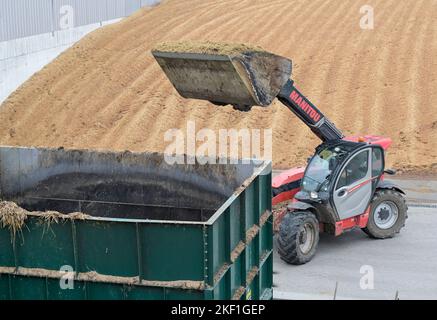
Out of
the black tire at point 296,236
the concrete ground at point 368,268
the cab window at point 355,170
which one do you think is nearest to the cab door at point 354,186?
the cab window at point 355,170

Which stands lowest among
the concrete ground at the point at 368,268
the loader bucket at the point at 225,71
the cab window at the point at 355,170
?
the concrete ground at the point at 368,268

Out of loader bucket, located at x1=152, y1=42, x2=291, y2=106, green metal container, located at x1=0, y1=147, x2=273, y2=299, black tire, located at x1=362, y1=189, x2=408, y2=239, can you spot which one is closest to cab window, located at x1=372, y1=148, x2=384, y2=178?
black tire, located at x1=362, y1=189, x2=408, y2=239

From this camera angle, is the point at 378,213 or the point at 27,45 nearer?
the point at 378,213

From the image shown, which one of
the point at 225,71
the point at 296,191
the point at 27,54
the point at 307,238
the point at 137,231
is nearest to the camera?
the point at 137,231

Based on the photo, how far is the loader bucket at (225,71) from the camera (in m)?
8.96

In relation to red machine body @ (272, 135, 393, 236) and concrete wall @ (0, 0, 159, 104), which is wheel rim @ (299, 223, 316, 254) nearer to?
red machine body @ (272, 135, 393, 236)

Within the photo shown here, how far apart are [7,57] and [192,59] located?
11.8 metres

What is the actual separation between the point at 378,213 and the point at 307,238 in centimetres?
147

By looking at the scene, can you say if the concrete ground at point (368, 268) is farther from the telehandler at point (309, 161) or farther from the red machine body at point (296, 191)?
the red machine body at point (296, 191)

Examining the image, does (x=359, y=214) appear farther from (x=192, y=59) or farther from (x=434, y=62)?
(x=434, y=62)

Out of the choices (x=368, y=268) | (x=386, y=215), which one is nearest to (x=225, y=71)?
(x=368, y=268)

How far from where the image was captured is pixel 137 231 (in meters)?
6.12

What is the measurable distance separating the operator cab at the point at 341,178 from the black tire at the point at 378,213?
29 centimetres

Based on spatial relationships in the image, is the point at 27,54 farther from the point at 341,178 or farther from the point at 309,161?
the point at 341,178
